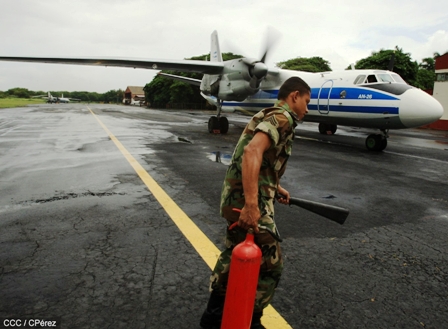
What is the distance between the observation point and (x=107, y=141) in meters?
11.0

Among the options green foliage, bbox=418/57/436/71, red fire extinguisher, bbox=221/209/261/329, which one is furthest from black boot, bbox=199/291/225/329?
green foliage, bbox=418/57/436/71

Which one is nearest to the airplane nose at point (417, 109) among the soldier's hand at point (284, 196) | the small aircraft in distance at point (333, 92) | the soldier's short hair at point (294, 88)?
the small aircraft in distance at point (333, 92)

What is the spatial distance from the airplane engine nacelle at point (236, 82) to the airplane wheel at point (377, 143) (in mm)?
4939

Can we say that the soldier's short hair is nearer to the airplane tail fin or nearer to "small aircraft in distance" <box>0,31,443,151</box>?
"small aircraft in distance" <box>0,31,443,151</box>

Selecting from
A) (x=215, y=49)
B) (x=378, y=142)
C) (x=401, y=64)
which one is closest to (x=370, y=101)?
(x=378, y=142)

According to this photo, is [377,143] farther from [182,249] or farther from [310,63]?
[310,63]

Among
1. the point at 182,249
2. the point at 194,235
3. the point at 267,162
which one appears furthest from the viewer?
the point at 194,235

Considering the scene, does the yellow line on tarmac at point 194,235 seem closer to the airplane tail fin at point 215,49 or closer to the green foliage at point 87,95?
the airplane tail fin at point 215,49

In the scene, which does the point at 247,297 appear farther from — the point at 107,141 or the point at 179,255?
the point at 107,141

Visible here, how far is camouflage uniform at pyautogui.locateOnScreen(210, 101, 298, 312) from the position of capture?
6.72ft

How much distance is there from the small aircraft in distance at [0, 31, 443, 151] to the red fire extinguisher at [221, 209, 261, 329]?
9.38m

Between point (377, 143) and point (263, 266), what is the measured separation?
9.92 metres

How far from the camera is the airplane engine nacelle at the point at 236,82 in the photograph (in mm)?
13234

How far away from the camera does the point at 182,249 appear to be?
3172mm
